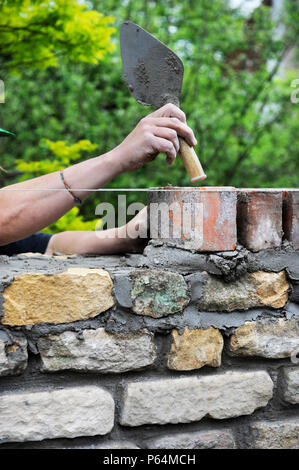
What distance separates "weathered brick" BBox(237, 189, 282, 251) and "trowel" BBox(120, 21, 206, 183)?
176 millimetres

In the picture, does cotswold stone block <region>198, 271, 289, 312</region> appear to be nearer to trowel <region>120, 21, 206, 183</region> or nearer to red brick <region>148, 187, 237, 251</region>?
red brick <region>148, 187, 237, 251</region>

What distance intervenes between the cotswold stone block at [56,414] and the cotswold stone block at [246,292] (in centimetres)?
42

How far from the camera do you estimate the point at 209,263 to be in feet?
5.26

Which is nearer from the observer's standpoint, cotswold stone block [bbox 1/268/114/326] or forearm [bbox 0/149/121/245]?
cotswold stone block [bbox 1/268/114/326]

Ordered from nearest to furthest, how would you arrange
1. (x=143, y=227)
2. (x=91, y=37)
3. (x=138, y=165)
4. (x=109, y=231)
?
(x=138, y=165) < (x=143, y=227) < (x=109, y=231) < (x=91, y=37)

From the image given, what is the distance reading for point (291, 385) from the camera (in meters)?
1.66

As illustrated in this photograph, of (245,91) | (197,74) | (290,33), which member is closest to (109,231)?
(197,74)

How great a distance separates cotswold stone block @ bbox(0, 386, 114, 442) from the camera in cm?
144

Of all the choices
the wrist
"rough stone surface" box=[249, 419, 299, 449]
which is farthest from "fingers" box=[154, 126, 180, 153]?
"rough stone surface" box=[249, 419, 299, 449]

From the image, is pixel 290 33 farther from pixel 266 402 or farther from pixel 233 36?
pixel 266 402

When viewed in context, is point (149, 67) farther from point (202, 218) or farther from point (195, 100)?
point (195, 100)

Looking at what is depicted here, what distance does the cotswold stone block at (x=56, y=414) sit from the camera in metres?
1.44
